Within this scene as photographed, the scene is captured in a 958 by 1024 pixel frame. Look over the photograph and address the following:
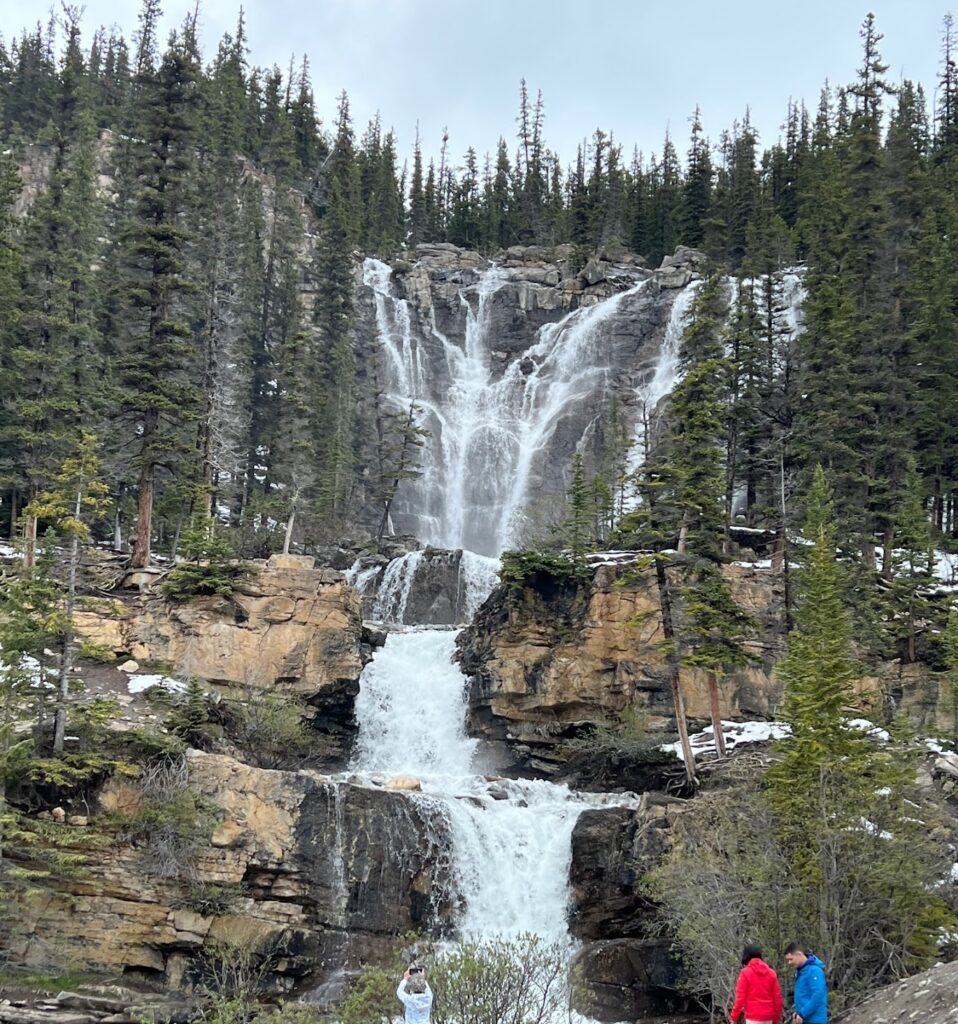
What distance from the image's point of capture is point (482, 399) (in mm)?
66875

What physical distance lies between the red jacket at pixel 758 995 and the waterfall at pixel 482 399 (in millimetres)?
43369

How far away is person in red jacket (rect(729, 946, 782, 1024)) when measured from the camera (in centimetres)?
1144

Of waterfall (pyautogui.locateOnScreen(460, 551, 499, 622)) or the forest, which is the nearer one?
the forest

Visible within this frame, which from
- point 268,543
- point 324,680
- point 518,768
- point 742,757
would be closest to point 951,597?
point 742,757

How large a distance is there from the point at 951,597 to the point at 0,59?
89.7 metres

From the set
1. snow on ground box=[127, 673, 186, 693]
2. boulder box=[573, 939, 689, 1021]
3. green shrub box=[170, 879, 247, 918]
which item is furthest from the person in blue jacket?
snow on ground box=[127, 673, 186, 693]

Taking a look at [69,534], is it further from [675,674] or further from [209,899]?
[675,674]

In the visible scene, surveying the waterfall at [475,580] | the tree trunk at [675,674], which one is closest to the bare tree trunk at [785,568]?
the tree trunk at [675,674]

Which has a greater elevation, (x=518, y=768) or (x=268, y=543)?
(x=268, y=543)

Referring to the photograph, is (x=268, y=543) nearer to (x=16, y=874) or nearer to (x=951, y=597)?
(x=16, y=874)

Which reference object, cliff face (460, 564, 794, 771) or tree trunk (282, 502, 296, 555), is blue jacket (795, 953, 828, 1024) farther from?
tree trunk (282, 502, 296, 555)

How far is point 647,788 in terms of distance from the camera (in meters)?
28.7

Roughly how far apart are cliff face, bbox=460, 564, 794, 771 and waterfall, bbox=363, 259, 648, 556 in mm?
19796

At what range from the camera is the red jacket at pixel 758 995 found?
1144 cm
